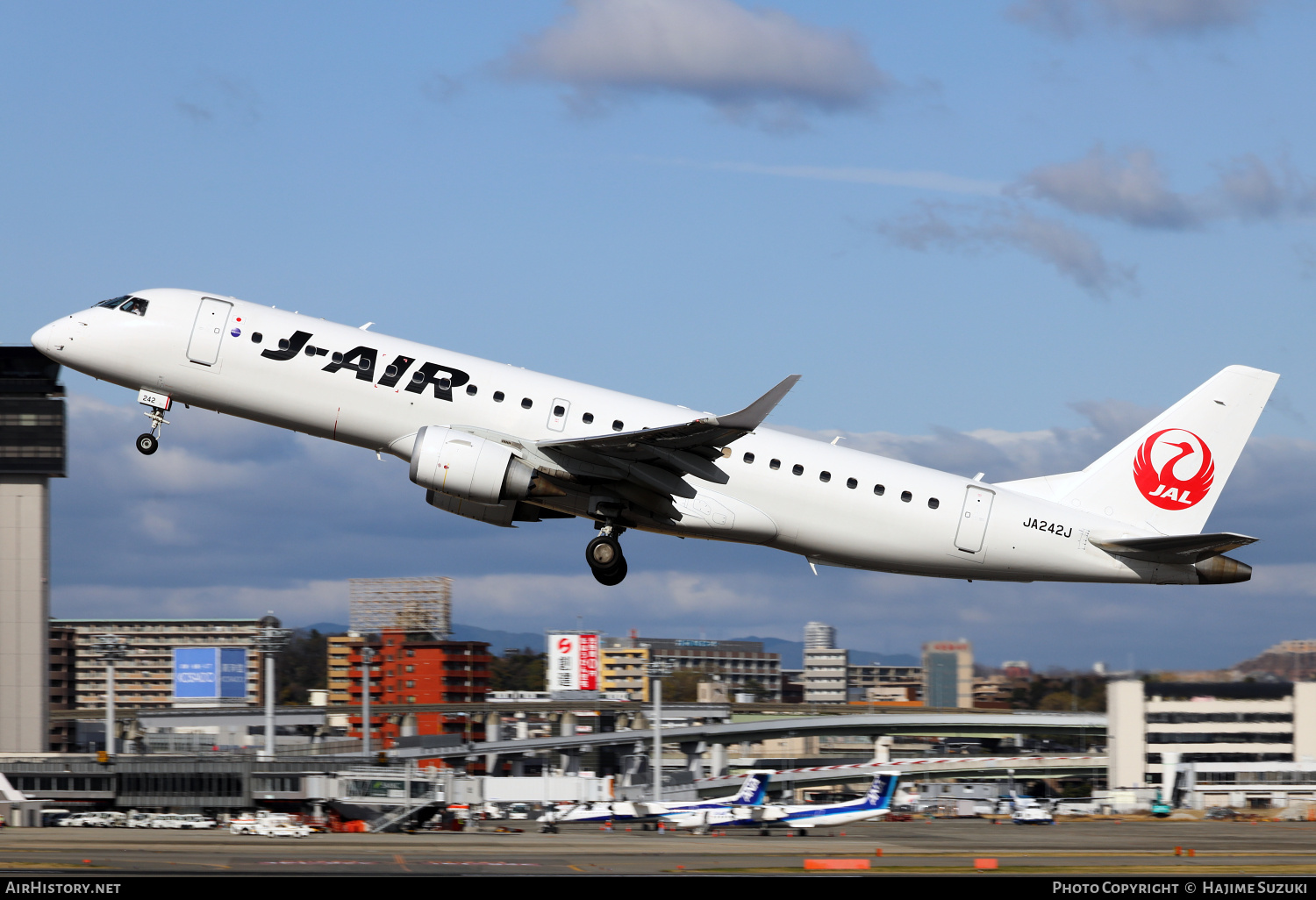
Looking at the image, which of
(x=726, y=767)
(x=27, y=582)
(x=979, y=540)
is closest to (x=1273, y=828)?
(x=979, y=540)

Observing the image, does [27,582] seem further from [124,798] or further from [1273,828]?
[1273,828]

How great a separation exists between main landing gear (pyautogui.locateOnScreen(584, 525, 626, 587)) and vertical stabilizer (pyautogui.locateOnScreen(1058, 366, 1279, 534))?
40.8 ft

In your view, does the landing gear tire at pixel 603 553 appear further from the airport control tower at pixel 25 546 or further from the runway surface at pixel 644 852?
the airport control tower at pixel 25 546

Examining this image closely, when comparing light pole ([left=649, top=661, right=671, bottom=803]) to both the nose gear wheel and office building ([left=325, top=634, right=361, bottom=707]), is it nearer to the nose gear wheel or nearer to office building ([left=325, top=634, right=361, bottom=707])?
the nose gear wheel

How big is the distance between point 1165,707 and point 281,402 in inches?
2915

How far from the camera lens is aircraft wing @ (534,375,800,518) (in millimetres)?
33344

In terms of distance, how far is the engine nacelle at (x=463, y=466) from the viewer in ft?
113

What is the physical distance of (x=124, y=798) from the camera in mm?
77000

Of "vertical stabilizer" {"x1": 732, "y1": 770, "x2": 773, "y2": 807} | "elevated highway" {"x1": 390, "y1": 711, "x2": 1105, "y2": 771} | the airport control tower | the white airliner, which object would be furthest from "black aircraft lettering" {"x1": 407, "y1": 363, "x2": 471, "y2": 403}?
the airport control tower

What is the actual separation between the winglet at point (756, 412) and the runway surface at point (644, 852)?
11.6 metres

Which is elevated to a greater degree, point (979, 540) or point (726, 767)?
point (979, 540)
